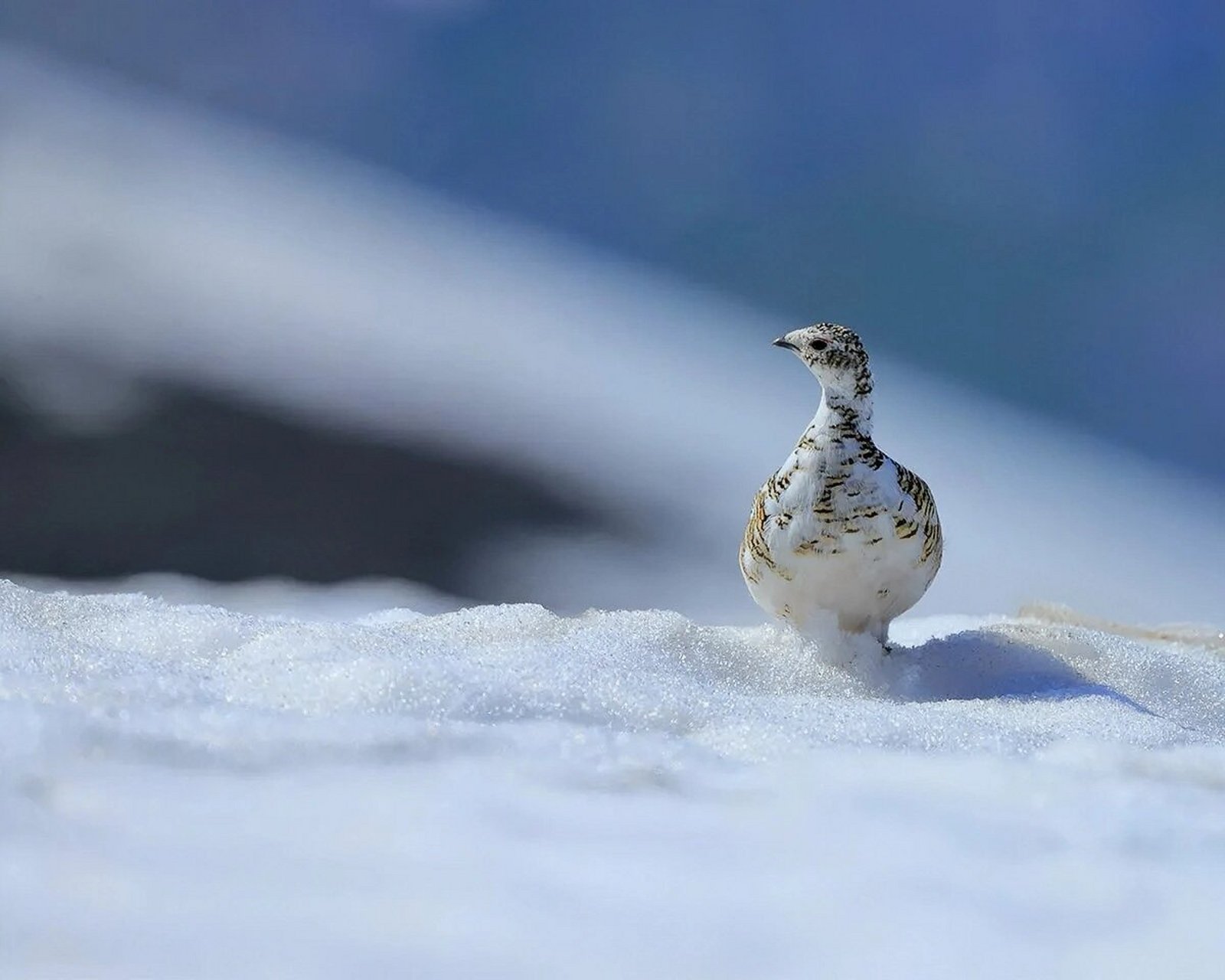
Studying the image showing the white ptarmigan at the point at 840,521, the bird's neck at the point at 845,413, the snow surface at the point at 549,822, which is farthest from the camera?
the bird's neck at the point at 845,413

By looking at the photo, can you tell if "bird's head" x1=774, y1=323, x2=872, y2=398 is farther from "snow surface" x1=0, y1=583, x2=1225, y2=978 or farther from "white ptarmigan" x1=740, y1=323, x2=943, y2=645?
"snow surface" x1=0, y1=583, x2=1225, y2=978

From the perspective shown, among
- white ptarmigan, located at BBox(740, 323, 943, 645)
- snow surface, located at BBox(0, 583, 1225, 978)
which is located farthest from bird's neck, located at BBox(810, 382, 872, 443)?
snow surface, located at BBox(0, 583, 1225, 978)

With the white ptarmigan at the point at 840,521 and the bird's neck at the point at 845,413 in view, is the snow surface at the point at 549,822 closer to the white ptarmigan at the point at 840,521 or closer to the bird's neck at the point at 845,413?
the white ptarmigan at the point at 840,521

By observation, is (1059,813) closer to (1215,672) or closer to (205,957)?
(205,957)

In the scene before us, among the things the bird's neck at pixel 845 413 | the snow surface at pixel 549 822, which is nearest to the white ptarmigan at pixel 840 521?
the bird's neck at pixel 845 413

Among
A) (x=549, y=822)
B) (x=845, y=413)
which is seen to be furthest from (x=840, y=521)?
(x=549, y=822)

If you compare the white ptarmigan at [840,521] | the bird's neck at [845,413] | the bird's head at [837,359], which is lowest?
the white ptarmigan at [840,521]

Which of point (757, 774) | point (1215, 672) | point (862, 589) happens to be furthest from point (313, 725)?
point (1215, 672)
